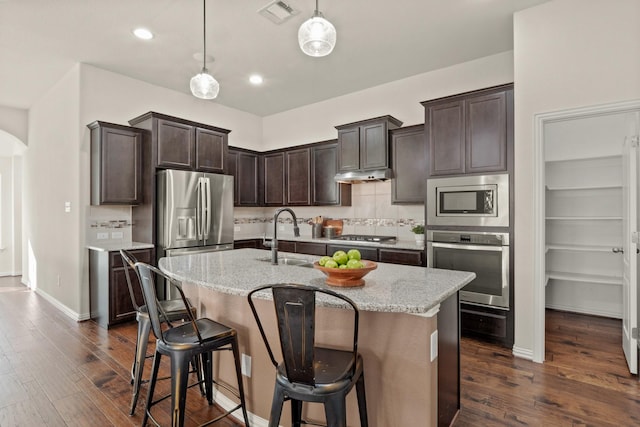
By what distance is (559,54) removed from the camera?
288 centimetres

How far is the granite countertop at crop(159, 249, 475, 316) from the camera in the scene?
1.50 meters

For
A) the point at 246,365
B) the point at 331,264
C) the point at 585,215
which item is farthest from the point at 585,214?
the point at 246,365

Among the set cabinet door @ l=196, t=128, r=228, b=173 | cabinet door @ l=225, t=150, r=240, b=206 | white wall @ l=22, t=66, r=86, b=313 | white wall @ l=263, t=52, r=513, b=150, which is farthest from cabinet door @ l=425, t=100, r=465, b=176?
white wall @ l=22, t=66, r=86, b=313

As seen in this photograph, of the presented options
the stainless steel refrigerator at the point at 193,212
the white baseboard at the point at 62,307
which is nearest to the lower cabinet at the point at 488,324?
the stainless steel refrigerator at the point at 193,212

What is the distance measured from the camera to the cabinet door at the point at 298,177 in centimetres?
530

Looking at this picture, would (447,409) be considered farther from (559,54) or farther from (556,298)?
(556,298)

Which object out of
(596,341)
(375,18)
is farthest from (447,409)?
(375,18)

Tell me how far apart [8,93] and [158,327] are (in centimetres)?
536

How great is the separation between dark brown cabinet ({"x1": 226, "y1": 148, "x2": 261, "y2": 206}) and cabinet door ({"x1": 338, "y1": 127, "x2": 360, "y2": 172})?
178 centimetres

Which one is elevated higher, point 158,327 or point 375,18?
point 375,18

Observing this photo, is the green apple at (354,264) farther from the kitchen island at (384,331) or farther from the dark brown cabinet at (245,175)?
the dark brown cabinet at (245,175)

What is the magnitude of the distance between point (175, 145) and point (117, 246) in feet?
4.64

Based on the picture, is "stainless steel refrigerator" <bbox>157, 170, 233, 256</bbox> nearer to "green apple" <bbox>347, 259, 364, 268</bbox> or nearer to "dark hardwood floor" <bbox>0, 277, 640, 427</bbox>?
"dark hardwood floor" <bbox>0, 277, 640, 427</bbox>

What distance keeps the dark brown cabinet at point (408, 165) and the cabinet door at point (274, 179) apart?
2.07 m
